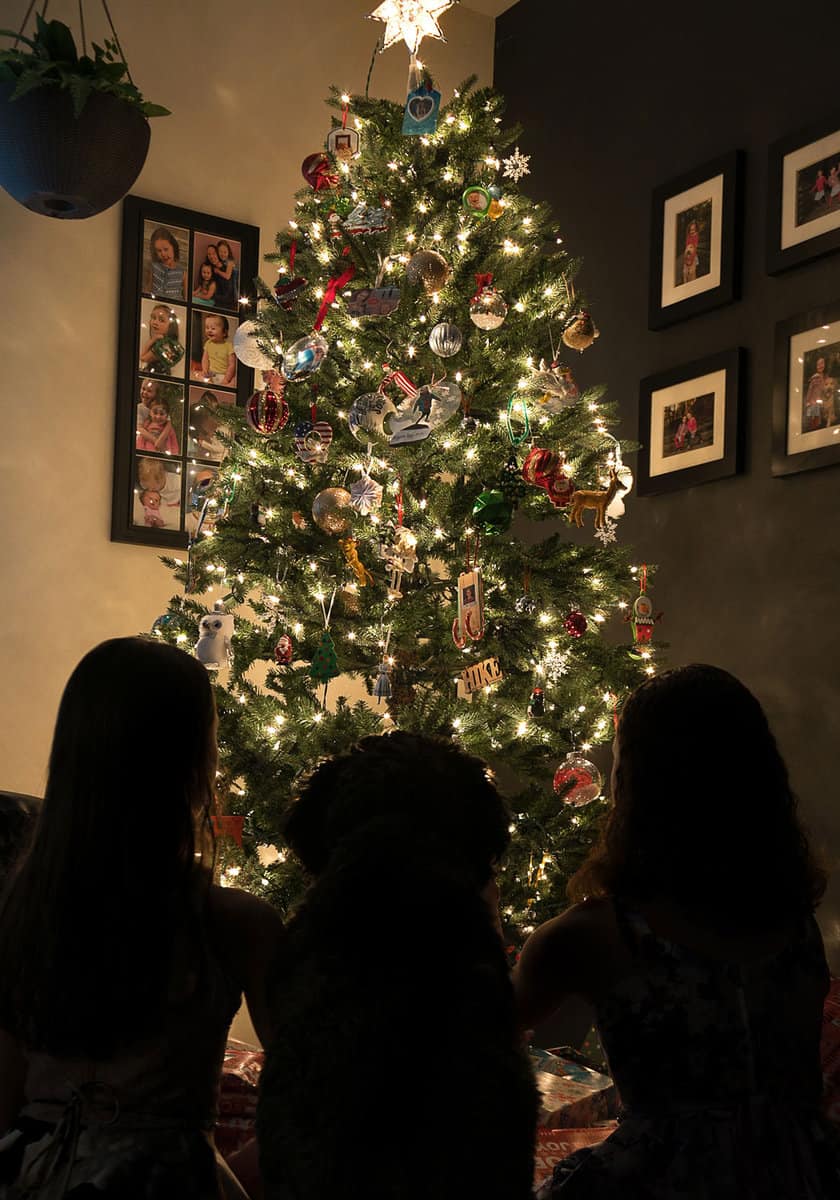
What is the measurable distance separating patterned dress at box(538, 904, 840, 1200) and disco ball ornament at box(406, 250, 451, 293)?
212cm

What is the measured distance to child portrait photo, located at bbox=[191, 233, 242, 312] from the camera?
4602 mm

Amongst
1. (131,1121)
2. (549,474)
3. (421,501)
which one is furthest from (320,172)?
(131,1121)

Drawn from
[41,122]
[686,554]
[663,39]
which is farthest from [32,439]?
[663,39]

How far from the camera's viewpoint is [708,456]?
3939mm

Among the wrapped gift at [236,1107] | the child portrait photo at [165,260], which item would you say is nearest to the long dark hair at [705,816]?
the wrapped gift at [236,1107]

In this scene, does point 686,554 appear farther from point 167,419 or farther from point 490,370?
point 167,419

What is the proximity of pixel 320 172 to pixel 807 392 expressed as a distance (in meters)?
1.57

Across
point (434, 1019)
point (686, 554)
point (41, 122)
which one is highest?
point (41, 122)

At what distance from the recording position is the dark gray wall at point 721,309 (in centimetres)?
355

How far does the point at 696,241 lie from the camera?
403 centimetres

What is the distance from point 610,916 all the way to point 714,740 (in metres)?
0.25

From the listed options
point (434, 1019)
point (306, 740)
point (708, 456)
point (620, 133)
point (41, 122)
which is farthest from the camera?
point (620, 133)

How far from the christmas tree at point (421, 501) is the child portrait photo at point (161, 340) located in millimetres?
1077

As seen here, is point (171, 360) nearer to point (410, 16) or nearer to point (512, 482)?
point (410, 16)
